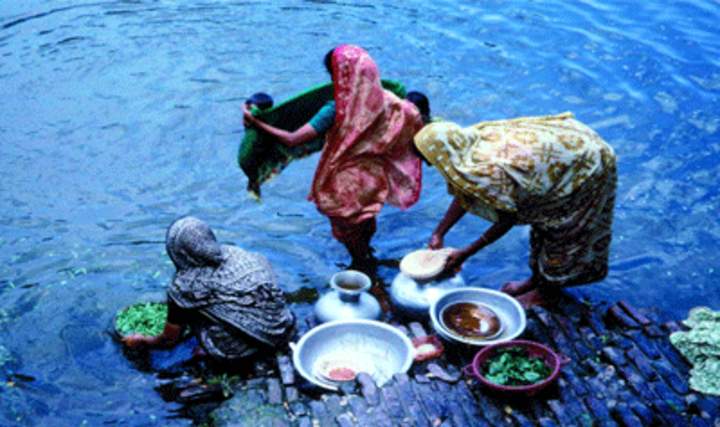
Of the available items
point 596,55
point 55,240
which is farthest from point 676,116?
point 55,240

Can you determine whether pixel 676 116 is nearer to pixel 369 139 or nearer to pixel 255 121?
pixel 369 139

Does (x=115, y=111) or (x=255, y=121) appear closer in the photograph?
(x=255, y=121)

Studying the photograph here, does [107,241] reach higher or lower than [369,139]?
lower

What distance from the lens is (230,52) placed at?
970cm

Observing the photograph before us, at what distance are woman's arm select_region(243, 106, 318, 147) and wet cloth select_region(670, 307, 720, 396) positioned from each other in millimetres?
2655

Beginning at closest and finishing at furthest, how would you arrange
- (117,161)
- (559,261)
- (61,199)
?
1. (559,261)
2. (61,199)
3. (117,161)

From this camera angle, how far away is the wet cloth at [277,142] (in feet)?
16.3

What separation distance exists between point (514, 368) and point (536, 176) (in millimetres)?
1114

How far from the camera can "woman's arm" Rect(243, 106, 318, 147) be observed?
475 cm

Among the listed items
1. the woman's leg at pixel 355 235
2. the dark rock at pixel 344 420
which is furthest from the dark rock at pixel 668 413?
the woman's leg at pixel 355 235

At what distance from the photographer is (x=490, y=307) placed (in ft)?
15.4

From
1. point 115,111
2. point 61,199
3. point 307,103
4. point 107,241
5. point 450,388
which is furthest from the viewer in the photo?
point 115,111

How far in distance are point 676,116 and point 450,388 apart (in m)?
5.70

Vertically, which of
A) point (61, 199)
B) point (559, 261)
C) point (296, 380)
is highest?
point (559, 261)
